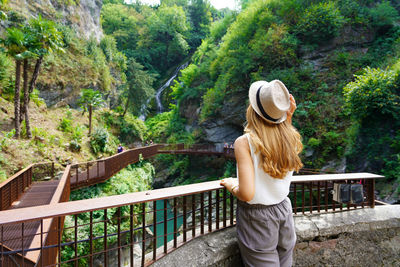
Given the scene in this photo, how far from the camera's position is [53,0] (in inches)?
768

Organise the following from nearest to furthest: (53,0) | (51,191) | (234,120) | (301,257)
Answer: (301,257)
(51,191)
(234,120)
(53,0)

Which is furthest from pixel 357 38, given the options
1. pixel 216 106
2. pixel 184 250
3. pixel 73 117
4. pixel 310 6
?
pixel 73 117

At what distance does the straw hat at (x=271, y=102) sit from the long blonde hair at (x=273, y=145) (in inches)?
2.6

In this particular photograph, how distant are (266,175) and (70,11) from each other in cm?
2764

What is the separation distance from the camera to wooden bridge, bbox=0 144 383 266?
143cm

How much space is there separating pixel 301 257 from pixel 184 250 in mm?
1473

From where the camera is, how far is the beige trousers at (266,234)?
1.50m

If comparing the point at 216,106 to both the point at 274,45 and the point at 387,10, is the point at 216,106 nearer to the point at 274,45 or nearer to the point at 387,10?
the point at 274,45

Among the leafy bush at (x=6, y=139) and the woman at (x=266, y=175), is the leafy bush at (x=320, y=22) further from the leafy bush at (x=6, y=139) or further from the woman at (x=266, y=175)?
the leafy bush at (x=6, y=139)

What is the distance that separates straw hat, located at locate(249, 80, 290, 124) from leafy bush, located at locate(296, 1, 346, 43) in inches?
676

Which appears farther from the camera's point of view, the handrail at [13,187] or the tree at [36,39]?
the tree at [36,39]

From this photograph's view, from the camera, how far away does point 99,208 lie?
1.40m

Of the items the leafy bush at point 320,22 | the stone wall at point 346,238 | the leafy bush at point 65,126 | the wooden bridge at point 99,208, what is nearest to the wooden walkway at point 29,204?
the wooden bridge at point 99,208

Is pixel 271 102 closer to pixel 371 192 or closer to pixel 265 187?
pixel 265 187
